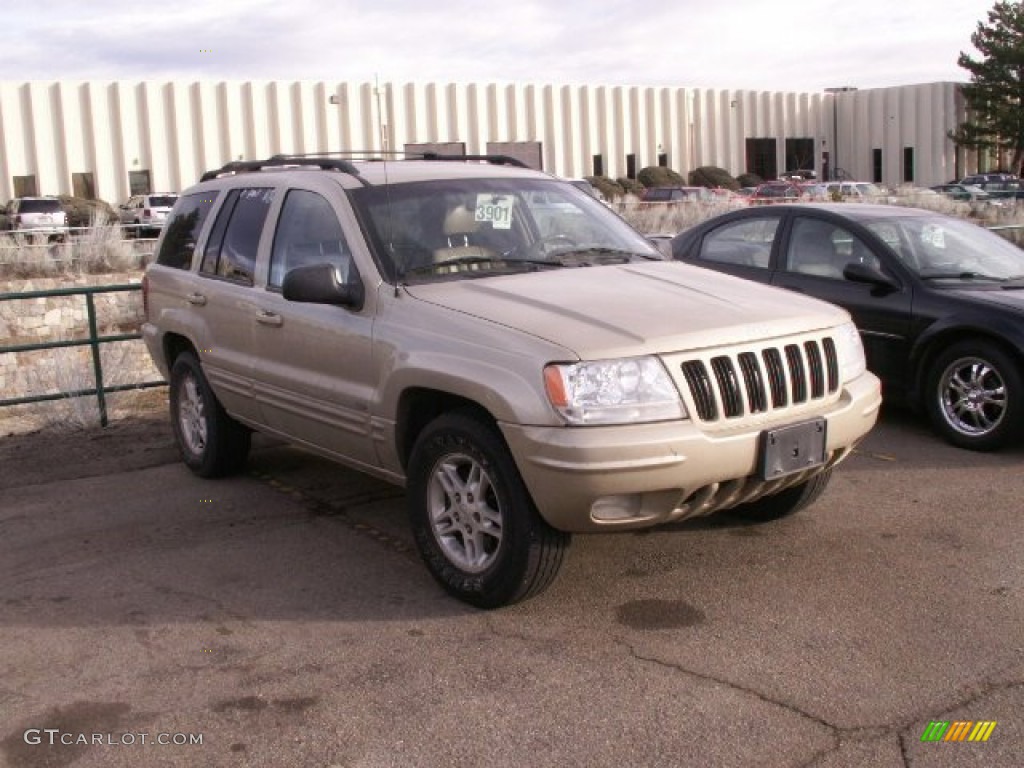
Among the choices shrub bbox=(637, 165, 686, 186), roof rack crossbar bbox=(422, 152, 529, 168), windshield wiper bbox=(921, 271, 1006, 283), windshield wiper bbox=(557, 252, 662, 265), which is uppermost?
shrub bbox=(637, 165, 686, 186)

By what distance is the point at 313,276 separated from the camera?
5.14 metres

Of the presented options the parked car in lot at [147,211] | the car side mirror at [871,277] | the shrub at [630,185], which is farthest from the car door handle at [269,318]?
the shrub at [630,185]

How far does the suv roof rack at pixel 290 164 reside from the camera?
19.3 feet

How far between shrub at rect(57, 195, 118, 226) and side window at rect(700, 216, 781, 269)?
30.0 m

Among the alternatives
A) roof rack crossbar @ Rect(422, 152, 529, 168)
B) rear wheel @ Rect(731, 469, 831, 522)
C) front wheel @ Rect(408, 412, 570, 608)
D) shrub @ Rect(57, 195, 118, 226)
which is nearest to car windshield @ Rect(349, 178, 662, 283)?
roof rack crossbar @ Rect(422, 152, 529, 168)

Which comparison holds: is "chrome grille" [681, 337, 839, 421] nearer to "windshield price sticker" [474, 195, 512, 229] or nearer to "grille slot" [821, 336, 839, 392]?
"grille slot" [821, 336, 839, 392]

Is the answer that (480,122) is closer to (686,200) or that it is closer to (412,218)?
(686,200)

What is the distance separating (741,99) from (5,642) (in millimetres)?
63659

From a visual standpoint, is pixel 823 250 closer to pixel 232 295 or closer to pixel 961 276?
pixel 961 276

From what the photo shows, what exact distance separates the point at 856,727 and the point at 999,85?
6332cm

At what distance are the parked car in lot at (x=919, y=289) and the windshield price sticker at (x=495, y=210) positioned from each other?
3275 millimetres

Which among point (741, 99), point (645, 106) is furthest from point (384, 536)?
point (741, 99)

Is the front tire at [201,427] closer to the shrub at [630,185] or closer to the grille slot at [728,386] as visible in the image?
the grille slot at [728,386]

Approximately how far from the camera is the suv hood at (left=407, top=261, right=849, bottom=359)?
4.52 m
